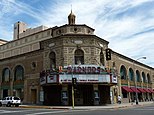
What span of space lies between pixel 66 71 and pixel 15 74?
17.3 metres

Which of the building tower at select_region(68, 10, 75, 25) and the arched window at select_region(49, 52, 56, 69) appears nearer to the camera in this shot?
the arched window at select_region(49, 52, 56, 69)

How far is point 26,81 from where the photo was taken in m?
44.2

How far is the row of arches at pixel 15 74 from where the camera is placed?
152 ft

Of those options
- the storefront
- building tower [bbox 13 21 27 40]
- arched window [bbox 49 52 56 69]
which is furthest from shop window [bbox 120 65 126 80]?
building tower [bbox 13 21 27 40]

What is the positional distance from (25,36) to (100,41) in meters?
21.8

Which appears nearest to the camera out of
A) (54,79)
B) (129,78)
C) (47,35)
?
(54,79)

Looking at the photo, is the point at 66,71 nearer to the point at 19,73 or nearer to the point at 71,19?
the point at 71,19

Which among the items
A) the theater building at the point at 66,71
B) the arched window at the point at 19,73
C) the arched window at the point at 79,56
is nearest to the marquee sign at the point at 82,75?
the theater building at the point at 66,71

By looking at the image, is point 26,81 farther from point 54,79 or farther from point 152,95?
point 152,95

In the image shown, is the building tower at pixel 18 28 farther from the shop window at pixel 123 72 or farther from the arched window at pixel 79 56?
the shop window at pixel 123 72

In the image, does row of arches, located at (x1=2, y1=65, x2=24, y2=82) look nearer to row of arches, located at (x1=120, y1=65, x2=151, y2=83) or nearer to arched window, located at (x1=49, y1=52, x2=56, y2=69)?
arched window, located at (x1=49, y1=52, x2=56, y2=69)

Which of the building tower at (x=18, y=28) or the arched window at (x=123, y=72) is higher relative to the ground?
the building tower at (x=18, y=28)

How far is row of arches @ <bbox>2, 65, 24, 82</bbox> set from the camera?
4647 cm

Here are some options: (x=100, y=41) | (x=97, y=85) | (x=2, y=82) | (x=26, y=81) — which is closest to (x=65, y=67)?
(x=97, y=85)
